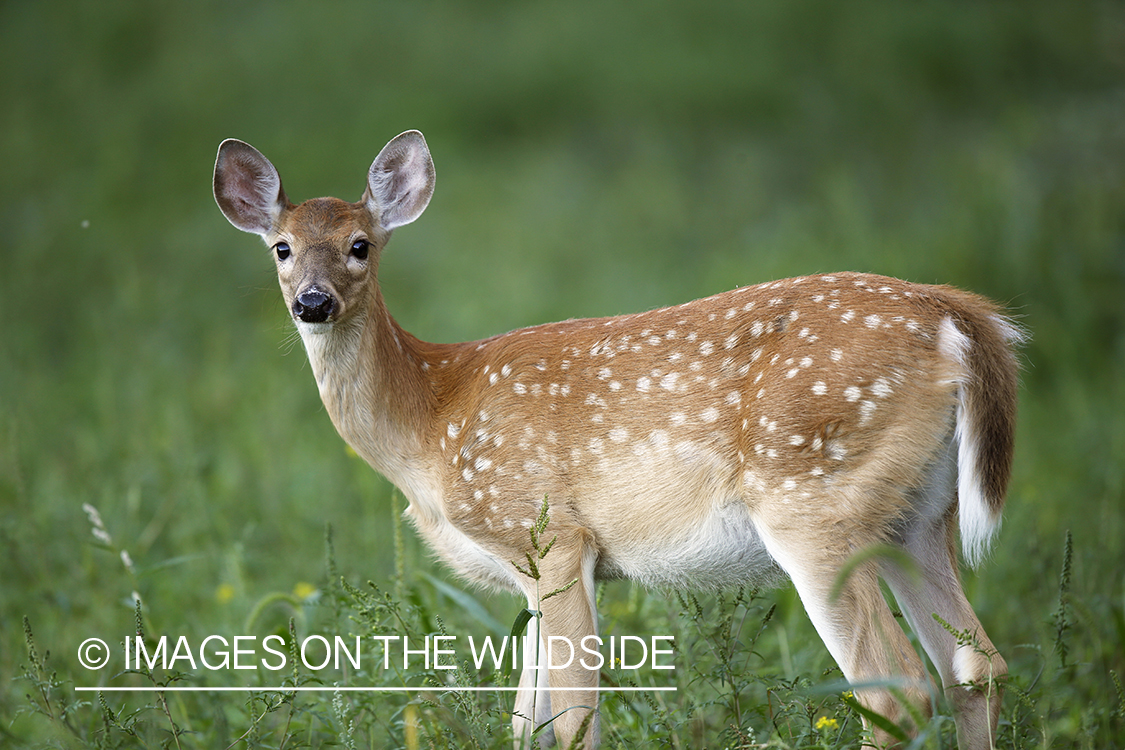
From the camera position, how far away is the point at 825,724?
3.36 m

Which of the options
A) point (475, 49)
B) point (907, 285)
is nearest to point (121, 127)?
point (475, 49)

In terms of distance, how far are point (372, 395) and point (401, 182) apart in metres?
0.88

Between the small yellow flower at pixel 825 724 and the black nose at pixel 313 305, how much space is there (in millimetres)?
2194

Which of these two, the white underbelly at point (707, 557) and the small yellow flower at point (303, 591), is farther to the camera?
the small yellow flower at point (303, 591)

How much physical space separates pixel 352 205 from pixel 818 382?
77.4 inches

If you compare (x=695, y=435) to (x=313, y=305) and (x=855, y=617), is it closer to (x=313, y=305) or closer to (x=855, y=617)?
(x=855, y=617)

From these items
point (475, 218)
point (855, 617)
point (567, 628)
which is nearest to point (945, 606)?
point (855, 617)

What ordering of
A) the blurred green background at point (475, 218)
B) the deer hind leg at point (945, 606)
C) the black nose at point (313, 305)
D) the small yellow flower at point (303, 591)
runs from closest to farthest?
1. the deer hind leg at point (945, 606)
2. the black nose at point (313, 305)
3. the small yellow flower at point (303, 591)
4. the blurred green background at point (475, 218)

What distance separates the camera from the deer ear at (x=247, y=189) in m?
3.97

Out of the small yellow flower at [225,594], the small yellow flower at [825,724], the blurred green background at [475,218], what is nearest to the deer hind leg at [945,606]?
the small yellow flower at [825,724]

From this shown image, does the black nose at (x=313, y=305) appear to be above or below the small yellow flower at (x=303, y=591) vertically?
above

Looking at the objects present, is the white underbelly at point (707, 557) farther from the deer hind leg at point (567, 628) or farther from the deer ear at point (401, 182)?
the deer ear at point (401, 182)

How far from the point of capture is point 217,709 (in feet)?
11.8

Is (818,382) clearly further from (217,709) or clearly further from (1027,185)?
(1027,185)
